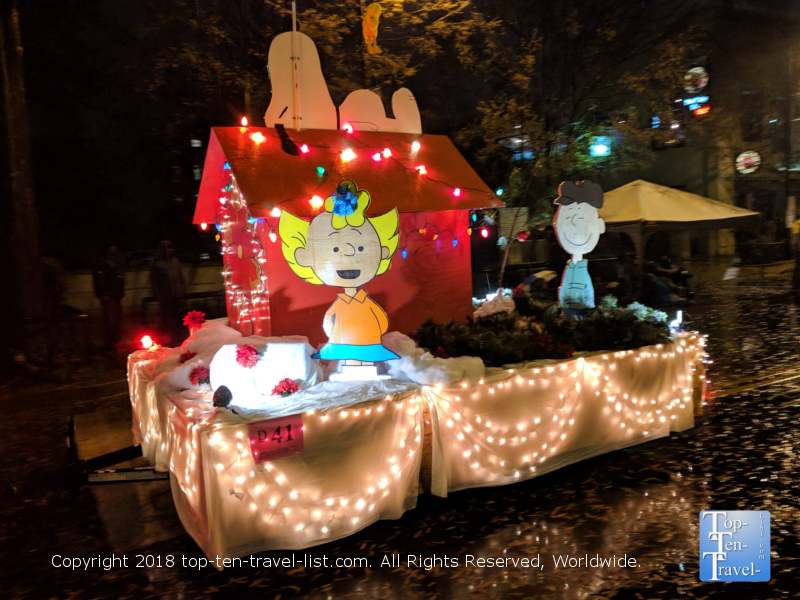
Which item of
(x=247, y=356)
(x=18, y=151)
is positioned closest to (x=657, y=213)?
(x=247, y=356)

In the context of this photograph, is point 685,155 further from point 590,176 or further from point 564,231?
point 564,231

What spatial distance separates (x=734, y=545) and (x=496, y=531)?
1573 mm

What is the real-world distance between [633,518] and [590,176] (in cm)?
1176

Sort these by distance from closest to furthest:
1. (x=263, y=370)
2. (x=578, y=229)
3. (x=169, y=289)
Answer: (x=263, y=370), (x=578, y=229), (x=169, y=289)

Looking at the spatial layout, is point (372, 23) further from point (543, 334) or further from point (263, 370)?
point (263, 370)

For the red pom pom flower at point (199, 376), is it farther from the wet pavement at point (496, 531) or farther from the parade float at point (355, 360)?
the wet pavement at point (496, 531)

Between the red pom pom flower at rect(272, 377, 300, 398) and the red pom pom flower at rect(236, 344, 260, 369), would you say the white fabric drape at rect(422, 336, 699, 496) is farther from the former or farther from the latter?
the red pom pom flower at rect(236, 344, 260, 369)

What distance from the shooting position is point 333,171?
600 cm

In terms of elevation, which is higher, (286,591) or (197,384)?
(197,384)

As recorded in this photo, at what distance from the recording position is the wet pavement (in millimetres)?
3652

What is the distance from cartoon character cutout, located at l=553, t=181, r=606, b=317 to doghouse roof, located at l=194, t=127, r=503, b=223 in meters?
0.79

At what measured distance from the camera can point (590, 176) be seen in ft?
48.2

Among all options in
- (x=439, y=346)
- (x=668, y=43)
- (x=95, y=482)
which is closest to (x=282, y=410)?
(x=439, y=346)

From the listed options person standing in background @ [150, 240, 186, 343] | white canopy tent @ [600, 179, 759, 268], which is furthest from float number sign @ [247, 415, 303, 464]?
person standing in background @ [150, 240, 186, 343]
